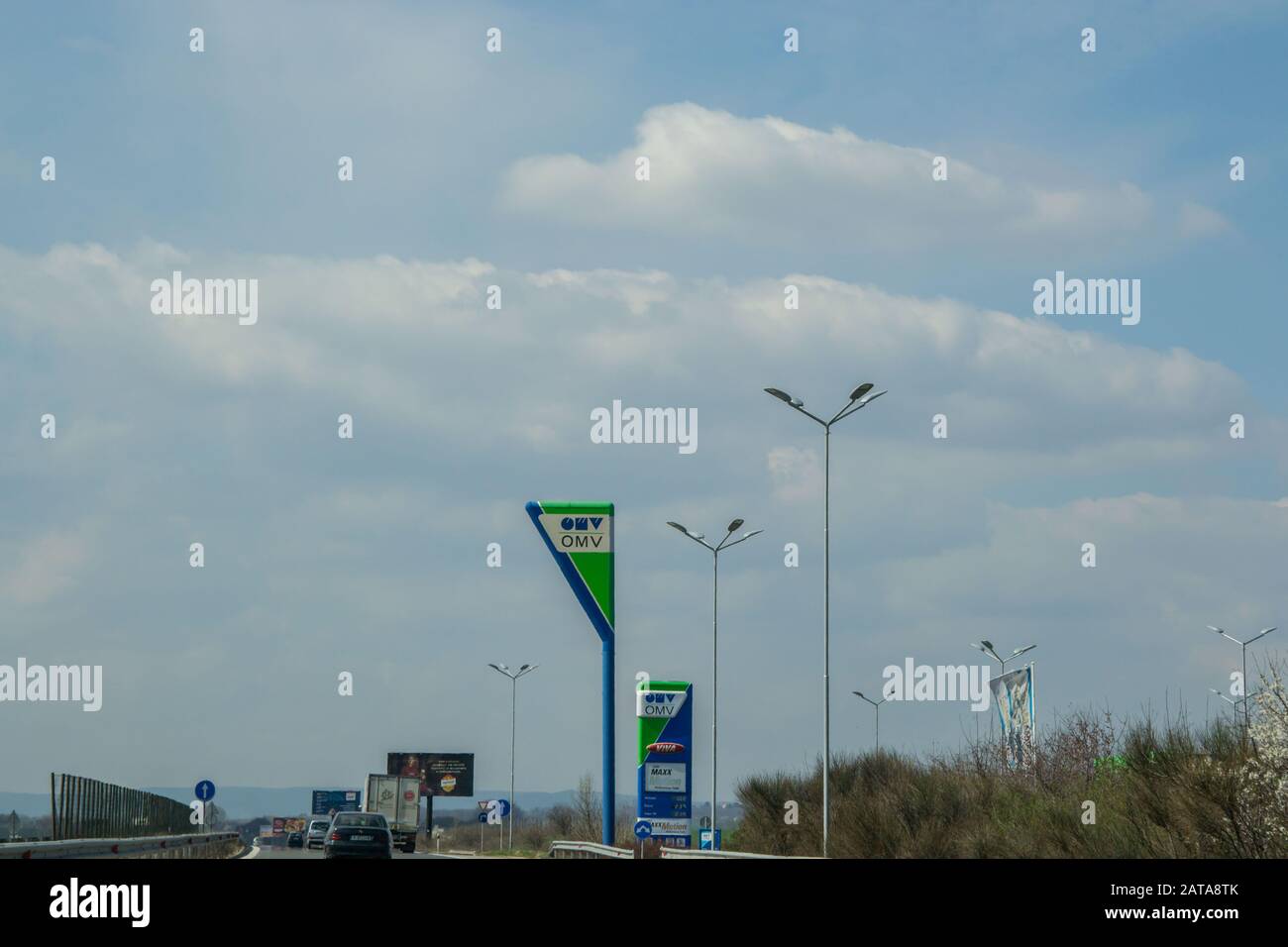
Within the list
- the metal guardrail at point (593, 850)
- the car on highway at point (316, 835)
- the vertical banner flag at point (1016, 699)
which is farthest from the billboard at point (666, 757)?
the car on highway at point (316, 835)

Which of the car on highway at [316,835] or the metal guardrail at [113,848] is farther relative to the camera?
the car on highway at [316,835]

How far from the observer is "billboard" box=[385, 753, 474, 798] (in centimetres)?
11394

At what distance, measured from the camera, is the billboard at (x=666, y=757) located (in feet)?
129

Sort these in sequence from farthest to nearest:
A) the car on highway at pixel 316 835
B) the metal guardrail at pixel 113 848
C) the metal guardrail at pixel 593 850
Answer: the car on highway at pixel 316 835, the metal guardrail at pixel 593 850, the metal guardrail at pixel 113 848

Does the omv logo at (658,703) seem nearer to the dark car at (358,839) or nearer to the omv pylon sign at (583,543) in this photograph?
the omv pylon sign at (583,543)

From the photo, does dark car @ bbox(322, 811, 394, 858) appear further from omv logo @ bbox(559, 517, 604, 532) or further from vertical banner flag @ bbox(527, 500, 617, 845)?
omv logo @ bbox(559, 517, 604, 532)

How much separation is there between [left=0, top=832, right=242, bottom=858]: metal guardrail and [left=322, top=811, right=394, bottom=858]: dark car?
3.99 metres

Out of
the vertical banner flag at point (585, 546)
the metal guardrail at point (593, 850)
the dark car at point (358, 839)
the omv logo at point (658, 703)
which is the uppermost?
the vertical banner flag at point (585, 546)

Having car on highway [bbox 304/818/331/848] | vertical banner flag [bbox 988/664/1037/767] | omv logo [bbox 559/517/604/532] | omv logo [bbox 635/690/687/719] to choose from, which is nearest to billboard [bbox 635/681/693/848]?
omv logo [bbox 635/690/687/719]

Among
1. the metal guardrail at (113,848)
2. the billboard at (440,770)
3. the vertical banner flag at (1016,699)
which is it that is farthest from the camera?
the billboard at (440,770)

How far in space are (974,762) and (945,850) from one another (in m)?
8.27

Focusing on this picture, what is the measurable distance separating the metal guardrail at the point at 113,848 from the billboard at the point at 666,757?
11.8 metres
